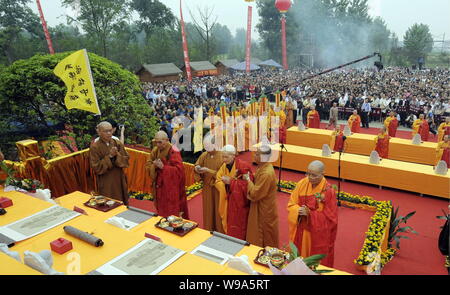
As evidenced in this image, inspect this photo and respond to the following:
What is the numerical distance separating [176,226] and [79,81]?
11.0ft

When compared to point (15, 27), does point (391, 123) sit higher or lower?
lower

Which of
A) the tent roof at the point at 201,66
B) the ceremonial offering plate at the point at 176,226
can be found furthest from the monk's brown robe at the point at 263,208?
the tent roof at the point at 201,66

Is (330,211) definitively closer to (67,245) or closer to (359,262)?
(359,262)

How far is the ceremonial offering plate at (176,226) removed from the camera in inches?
131

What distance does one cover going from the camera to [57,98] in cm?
757

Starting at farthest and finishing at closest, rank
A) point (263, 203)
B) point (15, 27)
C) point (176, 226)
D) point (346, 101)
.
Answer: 1. point (15, 27)
2. point (346, 101)
3. point (263, 203)
4. point (176, 226)

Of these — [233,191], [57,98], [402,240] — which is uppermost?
[57,98]

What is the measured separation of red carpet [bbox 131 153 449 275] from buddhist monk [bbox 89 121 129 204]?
1.36m

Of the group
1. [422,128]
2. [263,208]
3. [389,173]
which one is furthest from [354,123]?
[263,208]

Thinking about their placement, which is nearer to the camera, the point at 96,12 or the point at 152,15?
the point at 96,12

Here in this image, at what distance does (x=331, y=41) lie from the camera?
48094 mm

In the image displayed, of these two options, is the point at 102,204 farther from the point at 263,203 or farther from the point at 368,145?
the point at 368,145

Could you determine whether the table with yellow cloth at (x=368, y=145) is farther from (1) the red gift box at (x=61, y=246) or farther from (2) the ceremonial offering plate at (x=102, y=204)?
(1) the red gift box at (x=61, y=246)

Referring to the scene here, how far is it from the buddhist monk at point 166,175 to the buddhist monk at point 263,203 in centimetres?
145
